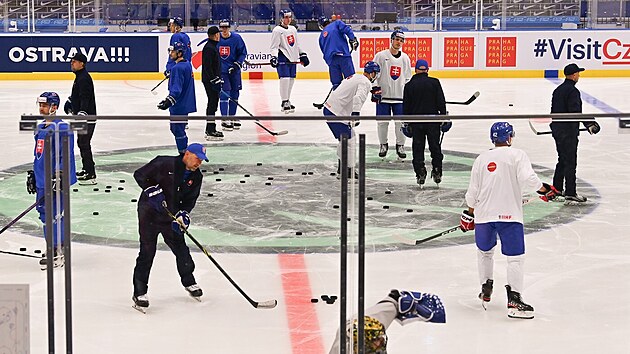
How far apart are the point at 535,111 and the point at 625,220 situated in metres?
9.96

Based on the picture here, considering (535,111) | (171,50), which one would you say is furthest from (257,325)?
(535,111)

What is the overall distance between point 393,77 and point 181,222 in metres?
6.19

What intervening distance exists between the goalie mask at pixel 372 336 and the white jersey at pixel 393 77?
627cm

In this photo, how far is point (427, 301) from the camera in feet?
14.2

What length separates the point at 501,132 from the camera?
4.87 m

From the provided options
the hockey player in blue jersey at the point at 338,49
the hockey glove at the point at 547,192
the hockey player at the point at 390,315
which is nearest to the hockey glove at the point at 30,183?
the hockey player at the point at 390,315

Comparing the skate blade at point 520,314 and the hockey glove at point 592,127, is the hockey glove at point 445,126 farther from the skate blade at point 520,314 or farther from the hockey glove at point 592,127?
the skate blade at point 520,314

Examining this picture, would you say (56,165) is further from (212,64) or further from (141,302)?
(212,64)

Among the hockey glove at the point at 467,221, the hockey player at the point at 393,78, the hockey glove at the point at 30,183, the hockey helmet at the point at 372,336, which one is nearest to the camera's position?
the hockey helmet at the point at 372,336

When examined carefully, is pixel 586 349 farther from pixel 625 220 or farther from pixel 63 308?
pixel 63 308

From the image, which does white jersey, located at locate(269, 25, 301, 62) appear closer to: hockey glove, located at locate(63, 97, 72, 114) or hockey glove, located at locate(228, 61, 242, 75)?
hockey glove, located at locate(228, 61, 242, 75)

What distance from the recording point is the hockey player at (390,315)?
4039 millimetres

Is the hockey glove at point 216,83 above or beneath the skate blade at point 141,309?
above

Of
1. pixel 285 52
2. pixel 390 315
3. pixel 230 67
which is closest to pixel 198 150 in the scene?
pixel 390 315
